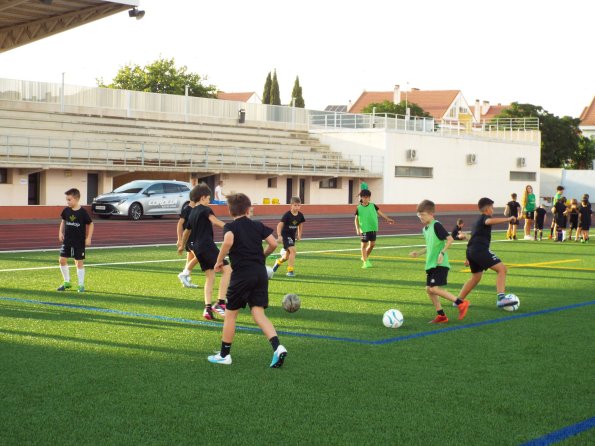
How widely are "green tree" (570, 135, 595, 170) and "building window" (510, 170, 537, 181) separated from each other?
2768 centimetres

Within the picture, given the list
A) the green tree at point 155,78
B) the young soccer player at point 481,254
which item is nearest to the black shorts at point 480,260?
the young soccer player at point 481,254

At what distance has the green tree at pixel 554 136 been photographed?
89312 millimetres

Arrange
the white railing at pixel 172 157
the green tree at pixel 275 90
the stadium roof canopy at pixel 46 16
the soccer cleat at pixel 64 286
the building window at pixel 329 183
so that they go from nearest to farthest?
the soccer cleat at pixel 64 286 < the stadium roof canopy at pixel 46 16 < the white railing at pixel 172 157 < the building window at pixel 329 183 < the green tree at pixel 275 90

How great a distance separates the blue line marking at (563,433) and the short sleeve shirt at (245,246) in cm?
332

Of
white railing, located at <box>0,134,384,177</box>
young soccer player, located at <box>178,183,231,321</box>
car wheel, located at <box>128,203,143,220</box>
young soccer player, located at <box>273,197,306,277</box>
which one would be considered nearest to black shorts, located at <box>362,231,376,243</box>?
young soccer player, located at <box>273,197,306,277</box>

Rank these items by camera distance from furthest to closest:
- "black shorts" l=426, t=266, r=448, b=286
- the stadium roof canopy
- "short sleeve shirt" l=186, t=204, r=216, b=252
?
the stadium roof canopy, "short sleeve shirt" l=186, t=204, r=216, b=252, "black shorts" l=426, t=266, r=448, b=286

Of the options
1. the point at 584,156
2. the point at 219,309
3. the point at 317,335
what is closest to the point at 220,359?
the point at 317,335

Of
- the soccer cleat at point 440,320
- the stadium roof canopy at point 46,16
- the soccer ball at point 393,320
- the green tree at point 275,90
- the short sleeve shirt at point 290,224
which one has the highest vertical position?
the green tree at point 275,90

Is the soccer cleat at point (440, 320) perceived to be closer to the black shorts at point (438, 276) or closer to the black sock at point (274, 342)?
the black shorts at point (438, 276)

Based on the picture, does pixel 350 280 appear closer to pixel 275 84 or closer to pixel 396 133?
pixel 396 133

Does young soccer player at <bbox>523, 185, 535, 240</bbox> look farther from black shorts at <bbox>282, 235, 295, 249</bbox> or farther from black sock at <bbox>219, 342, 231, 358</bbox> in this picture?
black sock at <bbox>219, 342, 231, 358</bbox>

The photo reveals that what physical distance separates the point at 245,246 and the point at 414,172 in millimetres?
50184

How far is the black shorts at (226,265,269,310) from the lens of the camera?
27.3 ft

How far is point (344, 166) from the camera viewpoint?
54688mm
